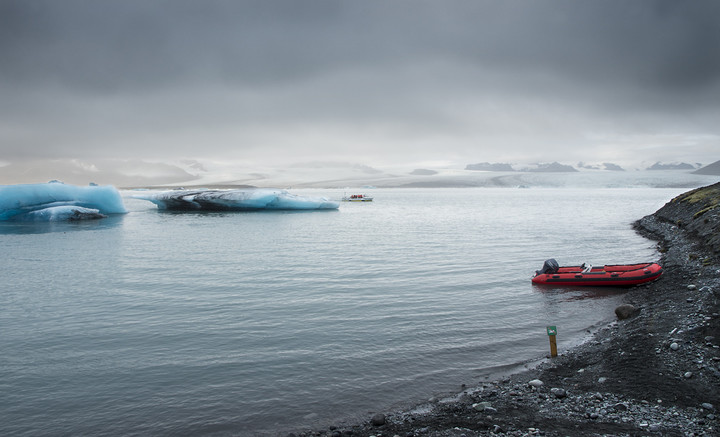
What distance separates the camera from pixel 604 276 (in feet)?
52.2

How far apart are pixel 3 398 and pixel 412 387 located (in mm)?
6769

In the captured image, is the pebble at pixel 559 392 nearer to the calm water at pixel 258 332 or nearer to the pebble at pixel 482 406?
the pebble at pixel 482 406

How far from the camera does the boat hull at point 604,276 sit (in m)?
15.6

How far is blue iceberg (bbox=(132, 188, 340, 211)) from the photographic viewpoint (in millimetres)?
56500

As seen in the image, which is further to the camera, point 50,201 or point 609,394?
point 50,201

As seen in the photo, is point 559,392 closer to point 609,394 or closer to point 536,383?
point 536,383

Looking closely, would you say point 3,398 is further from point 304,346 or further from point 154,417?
point 304,346

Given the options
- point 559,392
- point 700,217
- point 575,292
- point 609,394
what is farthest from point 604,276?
point 700,217

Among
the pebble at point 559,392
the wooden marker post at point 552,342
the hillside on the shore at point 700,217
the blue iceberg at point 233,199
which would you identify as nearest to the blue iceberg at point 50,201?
the blue iceberg at point 233,199

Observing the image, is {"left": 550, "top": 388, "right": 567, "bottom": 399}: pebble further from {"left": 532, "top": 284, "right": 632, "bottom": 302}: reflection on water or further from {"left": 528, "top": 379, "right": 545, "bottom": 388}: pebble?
{"left": 532, "top": 284, "right": 632, "bottom": 302}: reflection on water

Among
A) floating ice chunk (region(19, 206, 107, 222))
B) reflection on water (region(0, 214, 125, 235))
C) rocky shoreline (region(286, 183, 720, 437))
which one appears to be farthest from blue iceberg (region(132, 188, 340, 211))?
rocky shoreline (region(286, 183, 720, 437))

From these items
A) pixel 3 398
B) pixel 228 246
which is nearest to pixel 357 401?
pixel 3 398

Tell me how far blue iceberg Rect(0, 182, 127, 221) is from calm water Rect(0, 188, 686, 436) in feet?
76.3

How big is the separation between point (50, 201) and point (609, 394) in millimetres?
50966
